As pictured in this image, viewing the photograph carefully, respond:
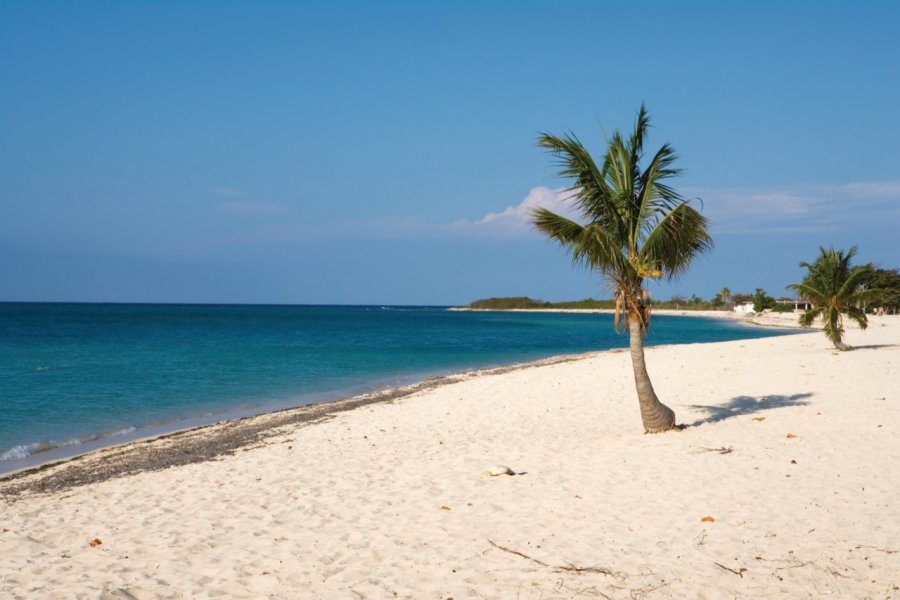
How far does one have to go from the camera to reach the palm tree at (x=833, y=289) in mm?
24875

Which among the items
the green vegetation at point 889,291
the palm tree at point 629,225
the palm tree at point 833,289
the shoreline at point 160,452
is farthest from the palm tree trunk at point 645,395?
the green vegetation at point 889,291

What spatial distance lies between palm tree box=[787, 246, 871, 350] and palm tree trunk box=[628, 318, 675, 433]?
16963 millimetres

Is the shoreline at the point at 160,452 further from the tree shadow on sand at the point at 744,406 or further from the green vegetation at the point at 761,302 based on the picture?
the green vegetation at the point at 761,302

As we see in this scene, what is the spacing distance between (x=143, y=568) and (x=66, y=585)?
658mm

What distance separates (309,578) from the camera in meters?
5.99

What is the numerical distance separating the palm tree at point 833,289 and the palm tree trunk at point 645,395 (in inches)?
668

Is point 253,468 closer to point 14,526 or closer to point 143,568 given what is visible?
point 14,526

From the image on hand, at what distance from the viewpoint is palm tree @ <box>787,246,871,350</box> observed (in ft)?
81.6

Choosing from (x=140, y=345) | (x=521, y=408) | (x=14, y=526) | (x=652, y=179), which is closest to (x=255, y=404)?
(x=521, y=408)

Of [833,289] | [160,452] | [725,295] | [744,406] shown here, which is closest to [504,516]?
[160,452]

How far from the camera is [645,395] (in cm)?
1194

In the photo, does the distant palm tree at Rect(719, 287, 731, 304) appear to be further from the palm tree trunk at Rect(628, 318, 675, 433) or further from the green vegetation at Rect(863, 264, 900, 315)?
the palm tree trunk at Rect(628, 318, 675, 433)

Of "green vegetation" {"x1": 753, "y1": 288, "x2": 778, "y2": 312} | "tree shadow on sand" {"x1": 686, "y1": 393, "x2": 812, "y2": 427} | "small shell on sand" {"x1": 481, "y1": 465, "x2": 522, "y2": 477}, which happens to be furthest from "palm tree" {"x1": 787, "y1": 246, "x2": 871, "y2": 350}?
"green vegetation" {"x1": 753, "y1": 288, "x2": 778, "y2": 312}

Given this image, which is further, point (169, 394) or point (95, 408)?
point (169, 394)
